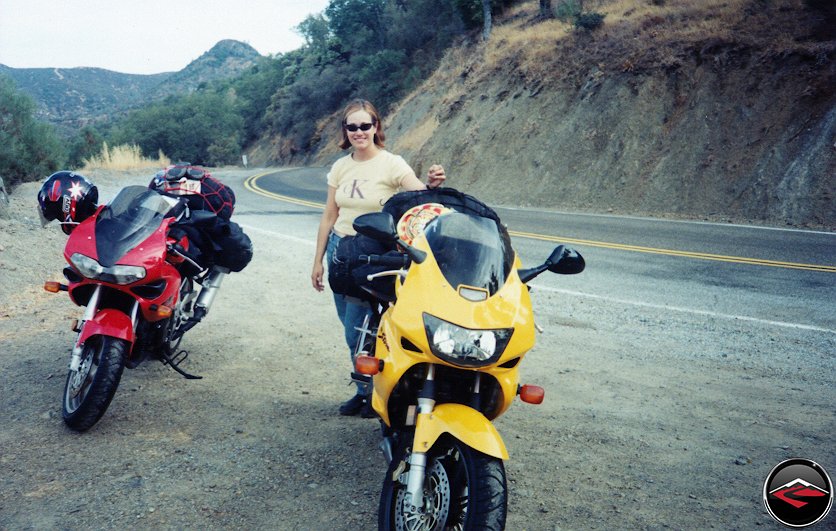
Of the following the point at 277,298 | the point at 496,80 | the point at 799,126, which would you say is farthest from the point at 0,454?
the point at 496,80

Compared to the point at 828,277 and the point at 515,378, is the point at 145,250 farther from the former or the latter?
the point at 828,277

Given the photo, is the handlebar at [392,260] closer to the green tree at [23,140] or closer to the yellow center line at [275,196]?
the yellow center line at [275,196]

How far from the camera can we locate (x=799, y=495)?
339 cm

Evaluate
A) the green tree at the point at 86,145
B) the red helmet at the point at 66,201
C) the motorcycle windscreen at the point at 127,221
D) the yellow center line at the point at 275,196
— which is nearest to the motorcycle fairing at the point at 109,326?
the motorcycle windscreen at the point at 127,221

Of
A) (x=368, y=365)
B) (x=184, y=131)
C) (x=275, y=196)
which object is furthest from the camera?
(x=184, y=131)

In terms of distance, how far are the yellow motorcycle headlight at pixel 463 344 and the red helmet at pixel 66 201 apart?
3.01 m

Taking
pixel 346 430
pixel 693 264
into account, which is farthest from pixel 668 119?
pixel 346 430

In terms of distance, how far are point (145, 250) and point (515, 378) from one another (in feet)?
8.70

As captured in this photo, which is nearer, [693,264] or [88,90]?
[693,264]

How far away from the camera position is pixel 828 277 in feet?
30.5

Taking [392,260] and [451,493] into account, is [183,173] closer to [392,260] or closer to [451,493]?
[392,260]

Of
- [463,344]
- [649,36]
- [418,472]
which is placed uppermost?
[649,36]

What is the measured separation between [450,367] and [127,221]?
105 inches

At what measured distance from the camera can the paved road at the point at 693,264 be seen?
25.9 ft
